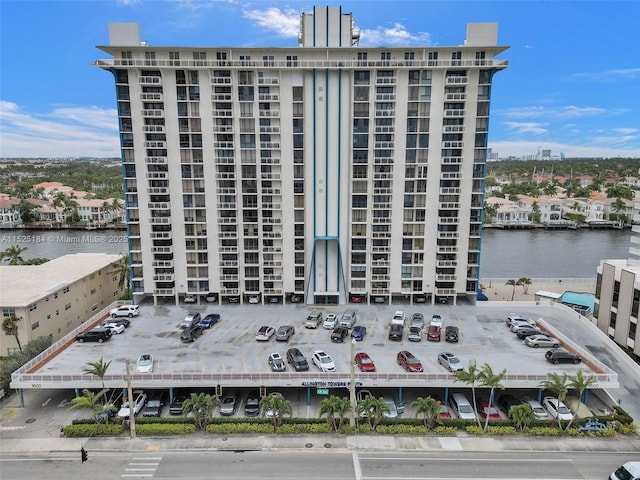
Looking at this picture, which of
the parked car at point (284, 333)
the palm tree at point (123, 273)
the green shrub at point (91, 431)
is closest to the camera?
the green shrub at point (91, 431)

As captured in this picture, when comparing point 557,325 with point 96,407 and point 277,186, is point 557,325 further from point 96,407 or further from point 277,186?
point 96,407

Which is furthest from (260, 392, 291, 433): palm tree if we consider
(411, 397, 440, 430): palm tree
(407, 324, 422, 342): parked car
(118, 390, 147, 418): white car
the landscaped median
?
(407, 324, 422, 342): parked car

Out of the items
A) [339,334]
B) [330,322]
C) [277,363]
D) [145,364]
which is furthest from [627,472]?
[145,364]

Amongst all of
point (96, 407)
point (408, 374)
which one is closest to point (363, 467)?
point (408, 374)

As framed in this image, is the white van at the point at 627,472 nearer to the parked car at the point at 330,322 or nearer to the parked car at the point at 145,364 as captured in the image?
the parked car at the point at 330,322

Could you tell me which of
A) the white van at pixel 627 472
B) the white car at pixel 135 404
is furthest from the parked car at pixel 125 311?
the white van at pixel 627 472

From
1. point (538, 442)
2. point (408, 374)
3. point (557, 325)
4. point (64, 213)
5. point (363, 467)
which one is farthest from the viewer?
point (64, 213)
